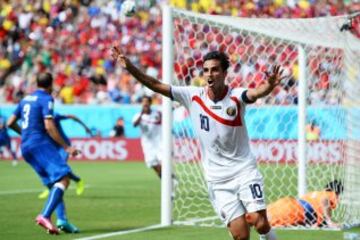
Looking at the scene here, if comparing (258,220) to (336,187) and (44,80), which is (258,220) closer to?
(44,80)

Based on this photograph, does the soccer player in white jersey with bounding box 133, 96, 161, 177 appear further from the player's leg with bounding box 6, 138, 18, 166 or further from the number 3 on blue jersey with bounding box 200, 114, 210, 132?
the number 3 on blue jersey with bounding box 200, 114, 210, 132

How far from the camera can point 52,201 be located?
1167cm

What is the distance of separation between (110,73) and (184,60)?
17.5 metres

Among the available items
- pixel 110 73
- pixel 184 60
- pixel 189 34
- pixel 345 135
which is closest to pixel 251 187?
pixel 345 135

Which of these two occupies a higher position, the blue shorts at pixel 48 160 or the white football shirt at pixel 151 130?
the blue shorts at pixel 48 160

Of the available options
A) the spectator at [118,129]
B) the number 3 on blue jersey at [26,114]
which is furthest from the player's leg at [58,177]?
the spectator at [118,129]

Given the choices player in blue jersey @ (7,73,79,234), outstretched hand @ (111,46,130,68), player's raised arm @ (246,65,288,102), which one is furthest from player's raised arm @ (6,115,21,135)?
player's raised arm @ (246,65,288,102)

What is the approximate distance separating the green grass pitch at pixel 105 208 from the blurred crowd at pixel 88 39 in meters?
7.41

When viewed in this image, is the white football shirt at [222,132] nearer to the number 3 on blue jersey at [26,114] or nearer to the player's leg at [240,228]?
the player's leg at [240,228]

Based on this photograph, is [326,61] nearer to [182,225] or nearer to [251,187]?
[182,225]

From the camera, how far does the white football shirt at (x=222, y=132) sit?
8.66 metres

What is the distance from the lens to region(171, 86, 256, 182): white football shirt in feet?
28.4

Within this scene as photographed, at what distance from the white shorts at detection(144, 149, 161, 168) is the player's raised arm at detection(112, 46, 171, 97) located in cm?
1032

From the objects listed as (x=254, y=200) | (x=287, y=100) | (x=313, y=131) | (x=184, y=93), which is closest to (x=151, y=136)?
(x=287, y=100)
